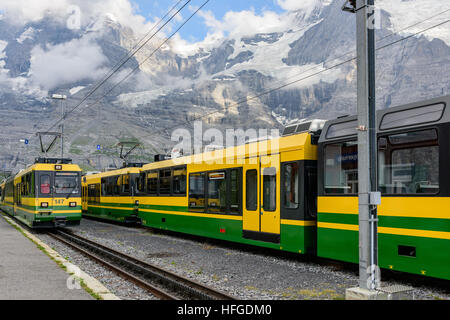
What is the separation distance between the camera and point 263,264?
1209 centimetres

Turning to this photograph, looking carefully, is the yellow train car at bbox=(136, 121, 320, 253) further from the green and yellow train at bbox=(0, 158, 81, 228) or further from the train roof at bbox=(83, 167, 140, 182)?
the train roof at bbox=(83, 167, 140, 182)

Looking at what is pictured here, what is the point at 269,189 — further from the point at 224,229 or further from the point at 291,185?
the point at 224,229

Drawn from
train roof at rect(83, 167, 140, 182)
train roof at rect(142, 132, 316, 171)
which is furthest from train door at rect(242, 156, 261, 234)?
train roof at rect(83, 167, 140, 182)

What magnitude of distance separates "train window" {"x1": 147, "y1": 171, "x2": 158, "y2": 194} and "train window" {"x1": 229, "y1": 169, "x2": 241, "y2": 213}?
677 centimetres

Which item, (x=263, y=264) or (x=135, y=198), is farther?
(x=135, y=198)

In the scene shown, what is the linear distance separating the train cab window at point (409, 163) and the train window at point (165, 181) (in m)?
11.3

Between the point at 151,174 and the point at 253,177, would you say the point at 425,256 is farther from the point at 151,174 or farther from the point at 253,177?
the point at 151,174

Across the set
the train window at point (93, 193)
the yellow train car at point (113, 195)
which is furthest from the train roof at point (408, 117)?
the train window at point (93, 193)

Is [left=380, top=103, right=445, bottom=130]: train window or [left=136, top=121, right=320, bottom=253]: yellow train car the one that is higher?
[left=380, top=103, right=445, bottom=130]: train window

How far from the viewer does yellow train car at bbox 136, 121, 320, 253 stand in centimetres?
1170

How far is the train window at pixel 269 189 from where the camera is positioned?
500 inches
